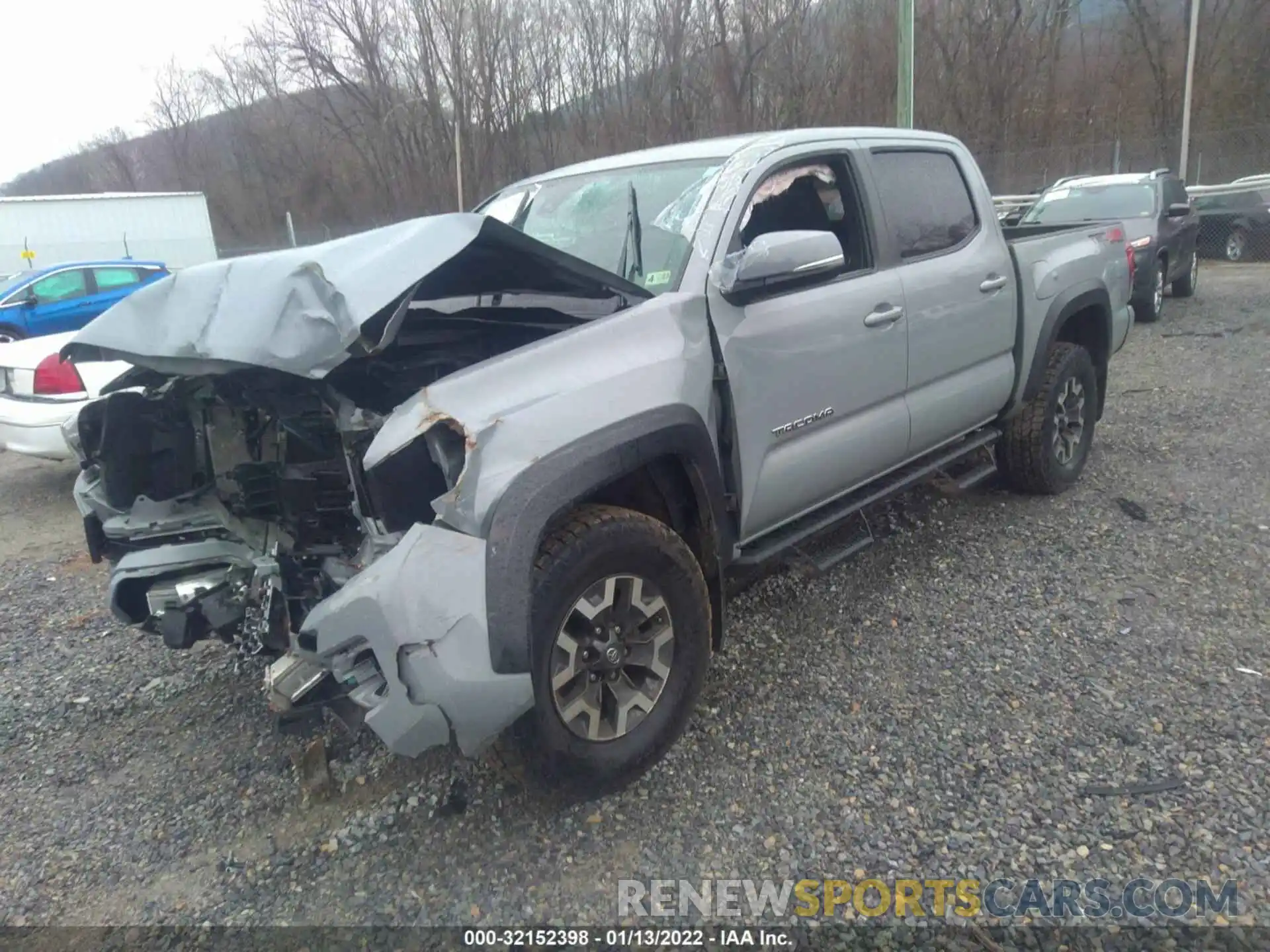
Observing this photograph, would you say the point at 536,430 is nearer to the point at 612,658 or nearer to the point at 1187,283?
the point at 612,658

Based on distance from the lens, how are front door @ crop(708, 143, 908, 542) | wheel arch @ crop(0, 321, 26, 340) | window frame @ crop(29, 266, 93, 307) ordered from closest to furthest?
1. front door @ crop(708, 143, 908, 542)
2. wheel arch @ crop(0, 321, 26, 340)
3. window frame @ crop(29, 266, 93, 307)

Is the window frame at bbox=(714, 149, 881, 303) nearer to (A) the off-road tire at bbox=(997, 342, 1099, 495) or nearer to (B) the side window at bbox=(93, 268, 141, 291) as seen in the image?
(A) the off-road tire at bbox=(997, 342, 1099, 495)

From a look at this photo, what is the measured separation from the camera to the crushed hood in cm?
240

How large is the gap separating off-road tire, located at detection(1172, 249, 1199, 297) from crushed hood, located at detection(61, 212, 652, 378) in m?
11.8

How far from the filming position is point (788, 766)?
2.83 m

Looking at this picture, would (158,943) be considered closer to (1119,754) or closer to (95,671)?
(95,671)

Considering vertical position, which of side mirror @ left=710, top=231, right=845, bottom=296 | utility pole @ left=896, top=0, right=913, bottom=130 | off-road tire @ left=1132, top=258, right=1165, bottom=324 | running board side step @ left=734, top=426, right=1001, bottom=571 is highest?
utility pole @ left=896, top=0, right=913, bottom=130

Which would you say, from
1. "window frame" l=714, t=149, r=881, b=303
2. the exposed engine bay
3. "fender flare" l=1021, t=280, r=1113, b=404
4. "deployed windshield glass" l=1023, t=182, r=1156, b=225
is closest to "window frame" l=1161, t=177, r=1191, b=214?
"deployed windshield glass" l=1023, t=182, r=1156, b=225

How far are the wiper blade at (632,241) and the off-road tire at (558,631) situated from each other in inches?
37.8

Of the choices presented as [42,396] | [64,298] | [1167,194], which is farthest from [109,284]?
[1167,194]

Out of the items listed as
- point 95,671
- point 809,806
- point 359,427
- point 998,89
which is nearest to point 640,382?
point 359,427

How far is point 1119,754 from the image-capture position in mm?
2762

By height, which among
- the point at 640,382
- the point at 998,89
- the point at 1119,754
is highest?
the point at 998,89

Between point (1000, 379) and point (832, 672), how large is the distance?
1.92m
